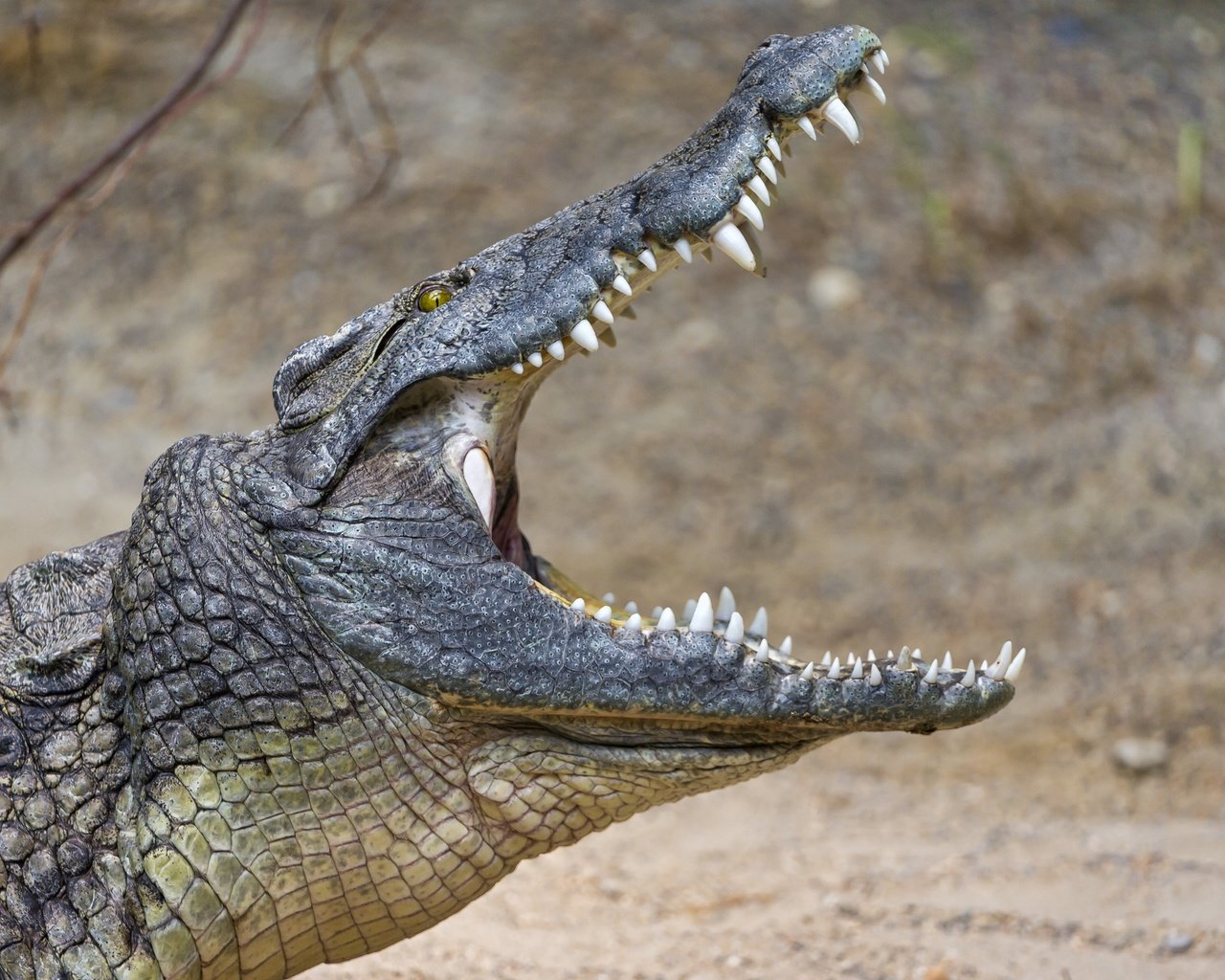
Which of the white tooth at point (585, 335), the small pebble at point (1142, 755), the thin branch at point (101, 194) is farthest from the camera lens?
the small pebble at point (1142, 755)

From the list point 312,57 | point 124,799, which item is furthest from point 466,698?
point 312,57

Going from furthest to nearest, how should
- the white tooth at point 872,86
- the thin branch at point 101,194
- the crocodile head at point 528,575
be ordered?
the thin branch at point 101,194
the white tooth at point 872,86
the crocodile head at point 528,575

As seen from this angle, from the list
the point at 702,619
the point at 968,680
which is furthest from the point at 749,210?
the point at 968,680

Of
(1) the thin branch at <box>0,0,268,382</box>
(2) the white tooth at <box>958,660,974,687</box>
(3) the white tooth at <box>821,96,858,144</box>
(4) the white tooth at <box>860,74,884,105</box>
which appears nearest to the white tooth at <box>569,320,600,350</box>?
(3) the white tooth at <box>821,96,858,144</box>

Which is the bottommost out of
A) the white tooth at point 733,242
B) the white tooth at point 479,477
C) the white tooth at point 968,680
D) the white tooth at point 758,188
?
the white tooth at point 968,680

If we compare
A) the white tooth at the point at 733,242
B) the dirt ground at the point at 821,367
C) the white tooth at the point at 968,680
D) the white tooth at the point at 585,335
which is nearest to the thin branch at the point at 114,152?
the dirt ground at the point at 821,367

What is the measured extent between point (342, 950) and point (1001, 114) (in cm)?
608

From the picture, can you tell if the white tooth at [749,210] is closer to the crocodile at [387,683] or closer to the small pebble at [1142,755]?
the crocodile at [387,683]

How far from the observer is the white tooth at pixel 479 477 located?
2.75m

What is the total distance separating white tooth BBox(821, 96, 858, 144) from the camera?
2.69 meters

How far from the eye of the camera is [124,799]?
261cm

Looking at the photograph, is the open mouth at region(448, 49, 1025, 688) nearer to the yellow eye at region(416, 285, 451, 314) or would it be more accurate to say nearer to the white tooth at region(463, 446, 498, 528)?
the white tooth at region(463, 446, 498, 528)

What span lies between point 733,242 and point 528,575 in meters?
0.76

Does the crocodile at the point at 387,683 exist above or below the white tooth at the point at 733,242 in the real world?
below
